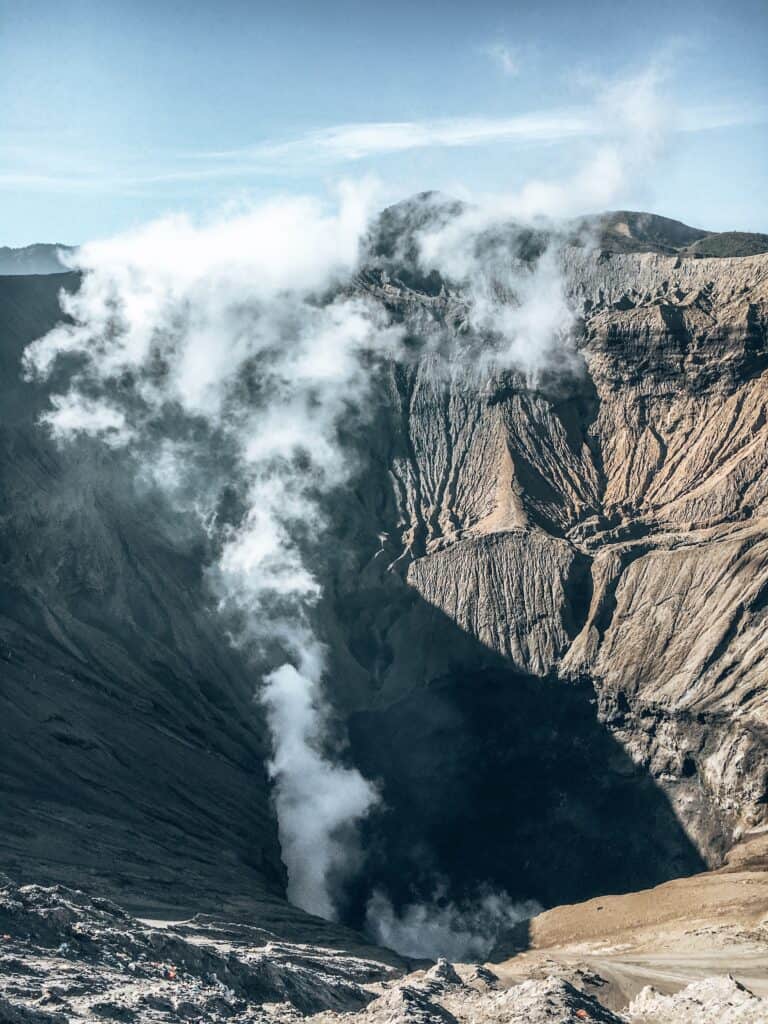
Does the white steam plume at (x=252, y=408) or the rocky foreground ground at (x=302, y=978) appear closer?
the rocky foreground ground at (x=302, y=978)

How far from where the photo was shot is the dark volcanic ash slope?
69938mm

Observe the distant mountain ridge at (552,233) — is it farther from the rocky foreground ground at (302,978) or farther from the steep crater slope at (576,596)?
the rocky foreground ground at (302,978)

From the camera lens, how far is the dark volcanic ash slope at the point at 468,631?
229ft

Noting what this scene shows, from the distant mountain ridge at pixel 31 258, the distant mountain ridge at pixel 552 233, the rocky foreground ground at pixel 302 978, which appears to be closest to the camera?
the rocky foreground ground at pixel 302 978

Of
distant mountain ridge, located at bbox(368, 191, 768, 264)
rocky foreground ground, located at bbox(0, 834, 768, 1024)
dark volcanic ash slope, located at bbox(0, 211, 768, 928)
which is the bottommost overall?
rocky foreground ground, located at bbox(0, 834, 768, 1024)

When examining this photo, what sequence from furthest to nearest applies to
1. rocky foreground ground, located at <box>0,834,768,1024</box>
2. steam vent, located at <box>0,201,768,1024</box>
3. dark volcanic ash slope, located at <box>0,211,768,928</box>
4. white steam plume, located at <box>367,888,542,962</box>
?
dark volcanic ash slope, located at <box>0,211,768,928</box> → white steam plume, located at <box>367,888,542,962</box> → steam vent, located at <box>0,201,768,1024</box> → rocky foreground ground, located at <box>0,834,768,1024</box>

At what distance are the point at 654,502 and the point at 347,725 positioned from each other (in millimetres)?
30117

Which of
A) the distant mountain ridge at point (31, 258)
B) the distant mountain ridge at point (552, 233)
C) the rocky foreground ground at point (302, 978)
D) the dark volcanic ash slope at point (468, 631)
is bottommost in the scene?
the rocky foreground ground at point (302, 978)

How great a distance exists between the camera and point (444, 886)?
7238 cm

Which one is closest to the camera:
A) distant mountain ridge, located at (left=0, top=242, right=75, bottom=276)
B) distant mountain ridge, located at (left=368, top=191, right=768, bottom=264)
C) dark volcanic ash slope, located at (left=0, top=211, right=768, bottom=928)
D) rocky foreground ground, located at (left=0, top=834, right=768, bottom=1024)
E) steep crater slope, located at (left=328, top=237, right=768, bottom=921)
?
rocky foreground ground, located at (left=0, top=834, right=768, bottom=1024)

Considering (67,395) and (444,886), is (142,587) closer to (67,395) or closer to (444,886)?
(67,395)

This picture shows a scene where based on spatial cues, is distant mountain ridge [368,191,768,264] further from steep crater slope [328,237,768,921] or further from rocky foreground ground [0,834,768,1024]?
rocky foreground ground [0,834,768,1024]

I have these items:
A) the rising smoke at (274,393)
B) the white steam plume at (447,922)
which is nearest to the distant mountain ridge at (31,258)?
the rising smoke at (274,393)

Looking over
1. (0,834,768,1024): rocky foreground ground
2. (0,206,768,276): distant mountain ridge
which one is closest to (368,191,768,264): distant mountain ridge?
(0,206,768,276): distant mountain ridge
